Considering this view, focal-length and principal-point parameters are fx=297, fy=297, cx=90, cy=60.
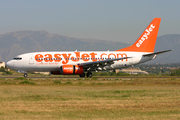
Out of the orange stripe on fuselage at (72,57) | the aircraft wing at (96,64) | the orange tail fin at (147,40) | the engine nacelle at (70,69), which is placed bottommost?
the engine nacelle at (70,69)

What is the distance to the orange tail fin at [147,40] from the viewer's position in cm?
4606

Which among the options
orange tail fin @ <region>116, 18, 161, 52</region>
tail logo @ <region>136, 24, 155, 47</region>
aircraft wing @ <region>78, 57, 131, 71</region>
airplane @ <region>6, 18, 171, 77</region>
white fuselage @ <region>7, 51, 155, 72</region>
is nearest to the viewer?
aircraft wing @ <region>78, 57, 131, 71</region>

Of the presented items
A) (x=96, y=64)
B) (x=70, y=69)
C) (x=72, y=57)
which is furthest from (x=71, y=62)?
(x=96, y=64)

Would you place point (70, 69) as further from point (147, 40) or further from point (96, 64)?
point (147, 40)

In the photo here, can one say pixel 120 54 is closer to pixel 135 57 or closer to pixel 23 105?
pixel 135 57

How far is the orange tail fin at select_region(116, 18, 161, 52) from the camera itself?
151 feet

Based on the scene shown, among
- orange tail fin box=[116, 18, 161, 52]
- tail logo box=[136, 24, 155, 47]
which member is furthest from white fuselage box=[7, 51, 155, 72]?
tail logo box=[136, 24, 155, 47]

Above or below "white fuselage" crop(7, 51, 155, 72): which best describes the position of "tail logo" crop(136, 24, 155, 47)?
above

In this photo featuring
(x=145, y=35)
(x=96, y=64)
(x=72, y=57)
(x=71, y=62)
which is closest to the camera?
(x=96, y=64)

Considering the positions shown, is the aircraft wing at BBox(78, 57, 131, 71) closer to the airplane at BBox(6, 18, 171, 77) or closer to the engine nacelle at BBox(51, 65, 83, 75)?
the airplane at BBox(6, 18, 171, 77)

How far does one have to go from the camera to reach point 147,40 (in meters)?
46.3

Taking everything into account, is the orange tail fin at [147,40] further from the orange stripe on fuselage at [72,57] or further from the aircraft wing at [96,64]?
the aircraft wing at [96,64]

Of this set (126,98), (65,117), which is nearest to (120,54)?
(126,98)

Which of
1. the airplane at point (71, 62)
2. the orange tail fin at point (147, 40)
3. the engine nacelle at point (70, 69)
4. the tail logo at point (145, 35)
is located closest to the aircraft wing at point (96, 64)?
the airplane at point (71, 62)
